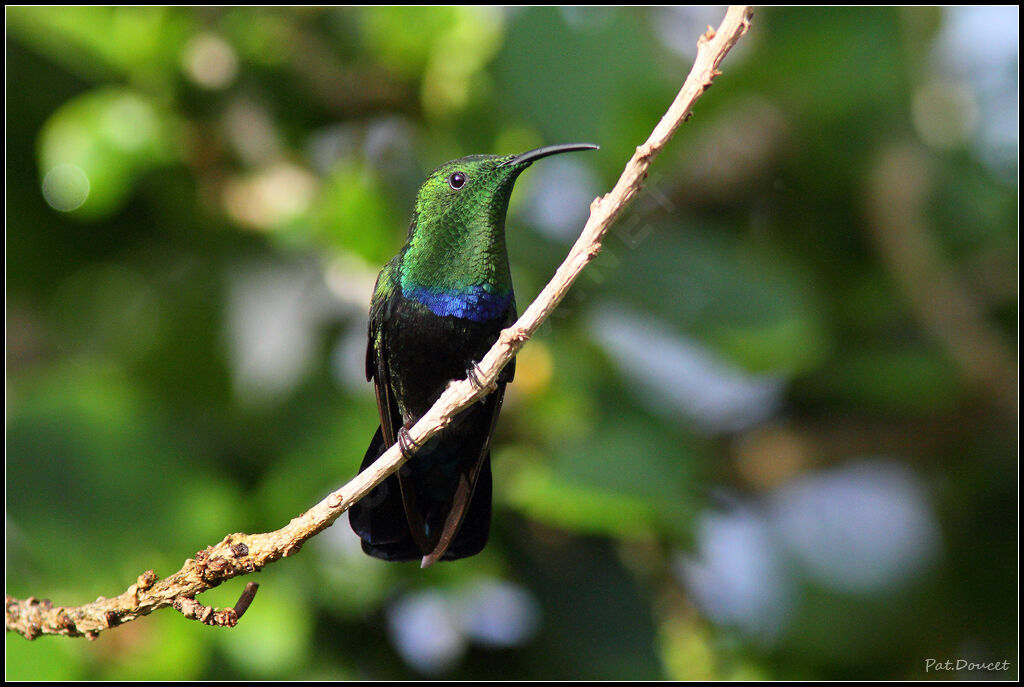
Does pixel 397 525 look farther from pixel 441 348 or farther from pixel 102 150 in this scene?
pixel 102 150

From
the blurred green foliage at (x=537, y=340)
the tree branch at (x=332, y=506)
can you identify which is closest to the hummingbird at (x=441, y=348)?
the tree branch at (x=332, y=506)

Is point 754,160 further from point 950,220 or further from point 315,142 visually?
point 315,142

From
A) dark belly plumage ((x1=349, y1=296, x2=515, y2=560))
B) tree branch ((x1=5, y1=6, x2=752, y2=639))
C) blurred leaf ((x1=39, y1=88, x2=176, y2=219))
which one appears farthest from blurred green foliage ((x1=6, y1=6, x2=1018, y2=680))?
tree branch ((x1=5, y1=6, x2=752, y2=639))

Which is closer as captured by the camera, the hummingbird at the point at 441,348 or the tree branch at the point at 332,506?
the tree branch at the point at 332,506

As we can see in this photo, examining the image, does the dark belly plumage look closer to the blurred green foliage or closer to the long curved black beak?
the long curved black beak

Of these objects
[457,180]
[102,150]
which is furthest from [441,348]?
[102,150]

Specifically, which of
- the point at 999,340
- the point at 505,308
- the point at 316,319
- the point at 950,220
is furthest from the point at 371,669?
the point at 950,220

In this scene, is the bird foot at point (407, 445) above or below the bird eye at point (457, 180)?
below

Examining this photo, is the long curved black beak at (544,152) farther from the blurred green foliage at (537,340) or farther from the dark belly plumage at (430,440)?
the blurred green foliage at (537,340)
